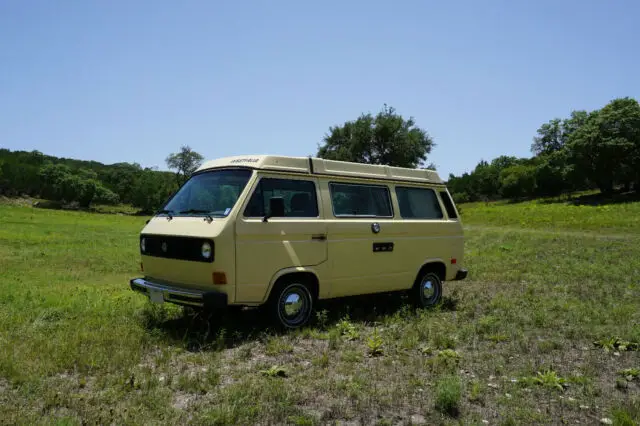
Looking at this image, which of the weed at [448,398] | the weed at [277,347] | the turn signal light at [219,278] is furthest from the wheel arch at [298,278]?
the weed at [448,398]

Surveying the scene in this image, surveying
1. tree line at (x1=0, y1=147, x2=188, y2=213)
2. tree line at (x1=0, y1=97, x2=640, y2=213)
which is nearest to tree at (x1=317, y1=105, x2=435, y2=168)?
tree line at (x1=0, y1=97, x2=640, y2=213)

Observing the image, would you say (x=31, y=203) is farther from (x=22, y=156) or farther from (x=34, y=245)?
(x=34, y=245)

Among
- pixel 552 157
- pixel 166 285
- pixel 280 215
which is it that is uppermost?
pixel 552 157

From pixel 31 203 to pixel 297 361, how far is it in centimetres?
10281

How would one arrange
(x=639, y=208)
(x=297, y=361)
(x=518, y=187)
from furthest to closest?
(x=518, y=187) → (x=639, y=208) → (x=297, y=361)

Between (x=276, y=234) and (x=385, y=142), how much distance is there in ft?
197

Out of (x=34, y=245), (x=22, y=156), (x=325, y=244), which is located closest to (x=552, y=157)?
(x=34, y=245)

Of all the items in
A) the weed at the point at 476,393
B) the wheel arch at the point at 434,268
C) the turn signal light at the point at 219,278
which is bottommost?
the weed at the point at 476,393

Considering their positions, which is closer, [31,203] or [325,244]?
[325,244]

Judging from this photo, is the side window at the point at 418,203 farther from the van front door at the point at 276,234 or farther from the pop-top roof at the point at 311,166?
the van front door at the point at 276,234

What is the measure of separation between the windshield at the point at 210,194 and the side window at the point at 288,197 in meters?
0.25

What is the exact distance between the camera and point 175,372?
5.74m

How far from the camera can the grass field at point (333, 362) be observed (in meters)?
4.75

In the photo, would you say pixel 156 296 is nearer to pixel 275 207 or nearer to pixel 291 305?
pixel 291 305
